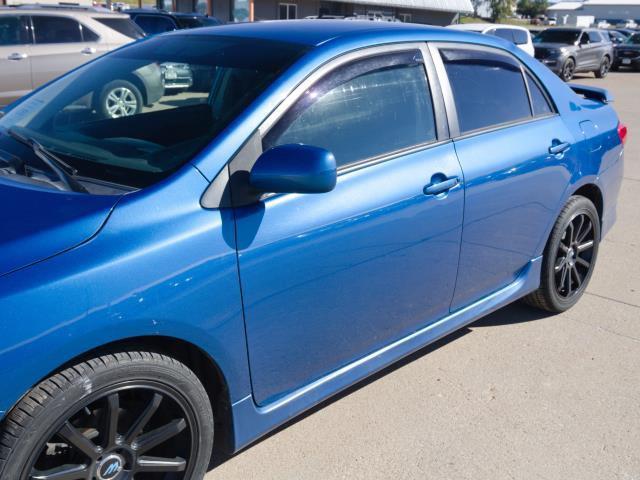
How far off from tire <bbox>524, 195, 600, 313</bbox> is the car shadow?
12 cm

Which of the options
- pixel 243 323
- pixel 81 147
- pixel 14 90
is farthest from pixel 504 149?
pixel 14 90

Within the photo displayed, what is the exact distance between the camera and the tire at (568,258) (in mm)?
4039

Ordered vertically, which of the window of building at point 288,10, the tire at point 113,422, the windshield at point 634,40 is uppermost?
the window of building at point 288,10

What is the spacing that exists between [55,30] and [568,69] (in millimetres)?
16164

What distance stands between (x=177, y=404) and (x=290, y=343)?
50 cm

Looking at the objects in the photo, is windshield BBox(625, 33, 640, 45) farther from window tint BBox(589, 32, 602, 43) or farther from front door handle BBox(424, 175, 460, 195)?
front door handle BBox(424, 175, 460, 195)

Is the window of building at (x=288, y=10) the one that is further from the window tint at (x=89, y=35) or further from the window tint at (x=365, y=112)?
the window tint at (x=365, y=112)

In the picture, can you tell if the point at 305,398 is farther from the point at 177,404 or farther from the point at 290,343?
the point at 177,404

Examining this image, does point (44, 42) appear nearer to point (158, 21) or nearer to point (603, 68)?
point (158, 21)

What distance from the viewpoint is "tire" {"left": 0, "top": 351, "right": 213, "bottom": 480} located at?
1.94 m

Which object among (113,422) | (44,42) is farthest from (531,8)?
(113,422)

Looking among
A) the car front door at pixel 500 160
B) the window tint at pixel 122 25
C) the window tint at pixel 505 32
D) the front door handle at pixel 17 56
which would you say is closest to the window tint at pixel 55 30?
the front door handle at pixel 17 56

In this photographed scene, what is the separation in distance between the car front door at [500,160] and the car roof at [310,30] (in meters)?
0.27

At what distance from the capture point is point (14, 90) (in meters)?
9.64
